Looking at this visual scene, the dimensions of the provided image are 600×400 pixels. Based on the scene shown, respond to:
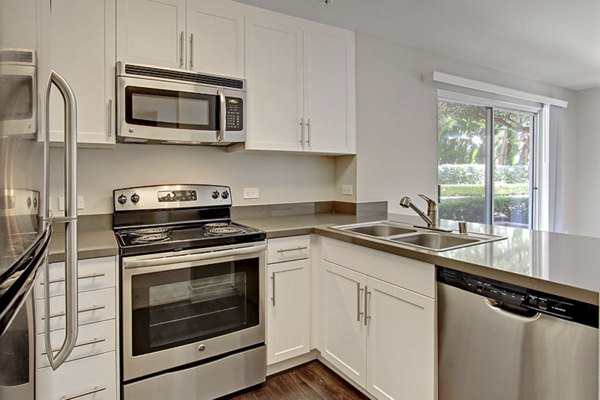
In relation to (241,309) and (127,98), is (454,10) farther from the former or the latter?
(241,309)

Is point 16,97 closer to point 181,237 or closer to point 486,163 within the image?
point 181,237

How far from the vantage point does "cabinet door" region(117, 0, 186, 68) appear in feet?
6.32

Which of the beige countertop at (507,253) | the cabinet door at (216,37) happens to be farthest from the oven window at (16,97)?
the cabinet door at (216,37)

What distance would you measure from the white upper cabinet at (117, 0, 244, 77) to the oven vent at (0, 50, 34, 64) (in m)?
1.43

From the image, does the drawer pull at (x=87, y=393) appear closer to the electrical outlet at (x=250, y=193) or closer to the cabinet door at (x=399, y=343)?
the cabinet door at (x=399, y=343)

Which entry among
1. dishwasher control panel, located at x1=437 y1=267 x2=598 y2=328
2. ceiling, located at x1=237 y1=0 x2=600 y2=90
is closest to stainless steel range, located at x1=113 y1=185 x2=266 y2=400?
dishwasher control panel, located at x1=437 y1=267 x2=598 y2=328

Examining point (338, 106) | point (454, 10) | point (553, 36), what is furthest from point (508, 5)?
point (338, 106)

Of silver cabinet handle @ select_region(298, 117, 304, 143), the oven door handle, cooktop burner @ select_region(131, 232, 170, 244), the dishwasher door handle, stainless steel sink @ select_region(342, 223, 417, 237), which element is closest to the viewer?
the dishwasher door handle

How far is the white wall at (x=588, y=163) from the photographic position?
4.43 meters

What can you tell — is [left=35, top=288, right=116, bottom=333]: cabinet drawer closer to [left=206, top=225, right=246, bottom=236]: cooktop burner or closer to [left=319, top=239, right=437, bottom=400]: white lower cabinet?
[left=206, top=225, right=246, bottom=236]: cooktop burner

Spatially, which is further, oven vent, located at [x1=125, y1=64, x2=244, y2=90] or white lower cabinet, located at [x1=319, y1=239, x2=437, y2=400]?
oven vent, located at [x1=125, y1=64, x2=244, y2=90]

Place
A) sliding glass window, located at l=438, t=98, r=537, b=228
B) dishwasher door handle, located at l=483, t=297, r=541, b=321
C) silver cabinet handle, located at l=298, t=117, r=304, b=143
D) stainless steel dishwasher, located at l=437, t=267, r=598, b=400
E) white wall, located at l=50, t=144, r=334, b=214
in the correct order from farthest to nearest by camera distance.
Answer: sliding glass window, located at l=438, t=98, r=537, b=228
silver cabinet handle, located at l=298, t=117, r=304, b=143
white wall, located at l=50, t=144, r=334, b=214
dishwasher door handle, located at l=483, t=297, r=541, b=321
stainless steel dishwasher, located at l=437, t=267, r=598, b=400

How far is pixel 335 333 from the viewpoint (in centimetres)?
213

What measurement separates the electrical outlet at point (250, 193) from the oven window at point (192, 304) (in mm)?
719
